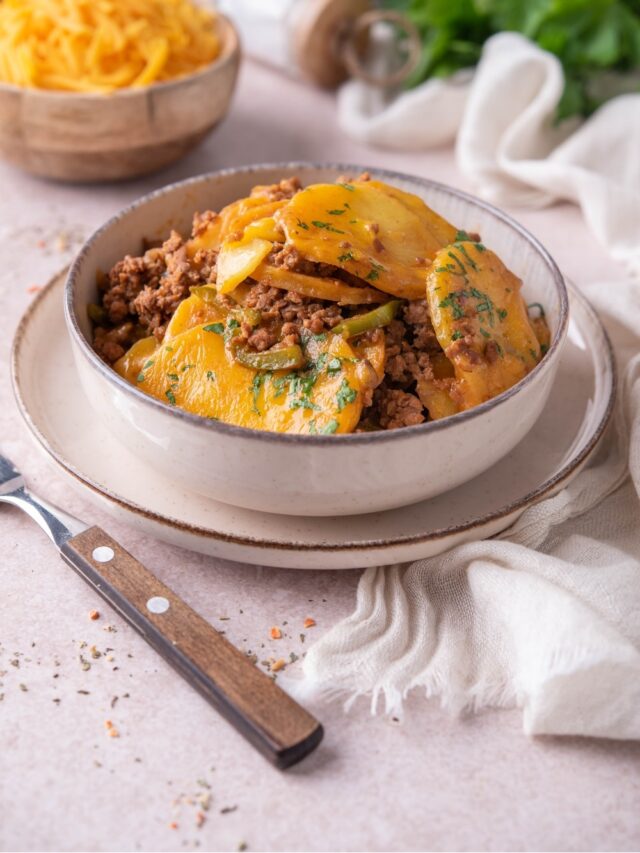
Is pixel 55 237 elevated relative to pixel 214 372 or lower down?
lower down

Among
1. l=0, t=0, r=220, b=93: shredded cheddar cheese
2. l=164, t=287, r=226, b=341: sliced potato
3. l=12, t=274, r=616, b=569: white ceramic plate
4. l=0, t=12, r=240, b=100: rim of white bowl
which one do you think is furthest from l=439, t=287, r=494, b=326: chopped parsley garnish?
l=0, t=0, r=220, b=93: shredded cheddar cheese

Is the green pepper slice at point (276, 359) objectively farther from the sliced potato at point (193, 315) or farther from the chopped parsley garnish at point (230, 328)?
the sliced potato at point (193, 315)

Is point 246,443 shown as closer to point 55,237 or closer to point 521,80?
point 55,237

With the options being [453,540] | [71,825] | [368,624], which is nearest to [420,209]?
[453,540]

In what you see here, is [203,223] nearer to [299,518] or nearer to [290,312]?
[290,312]

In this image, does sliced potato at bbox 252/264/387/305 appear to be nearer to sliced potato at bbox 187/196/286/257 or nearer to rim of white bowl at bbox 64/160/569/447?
A: sliced potato at bbox 187/196/286/257

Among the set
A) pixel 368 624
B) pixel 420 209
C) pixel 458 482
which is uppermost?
pixel 420 209
